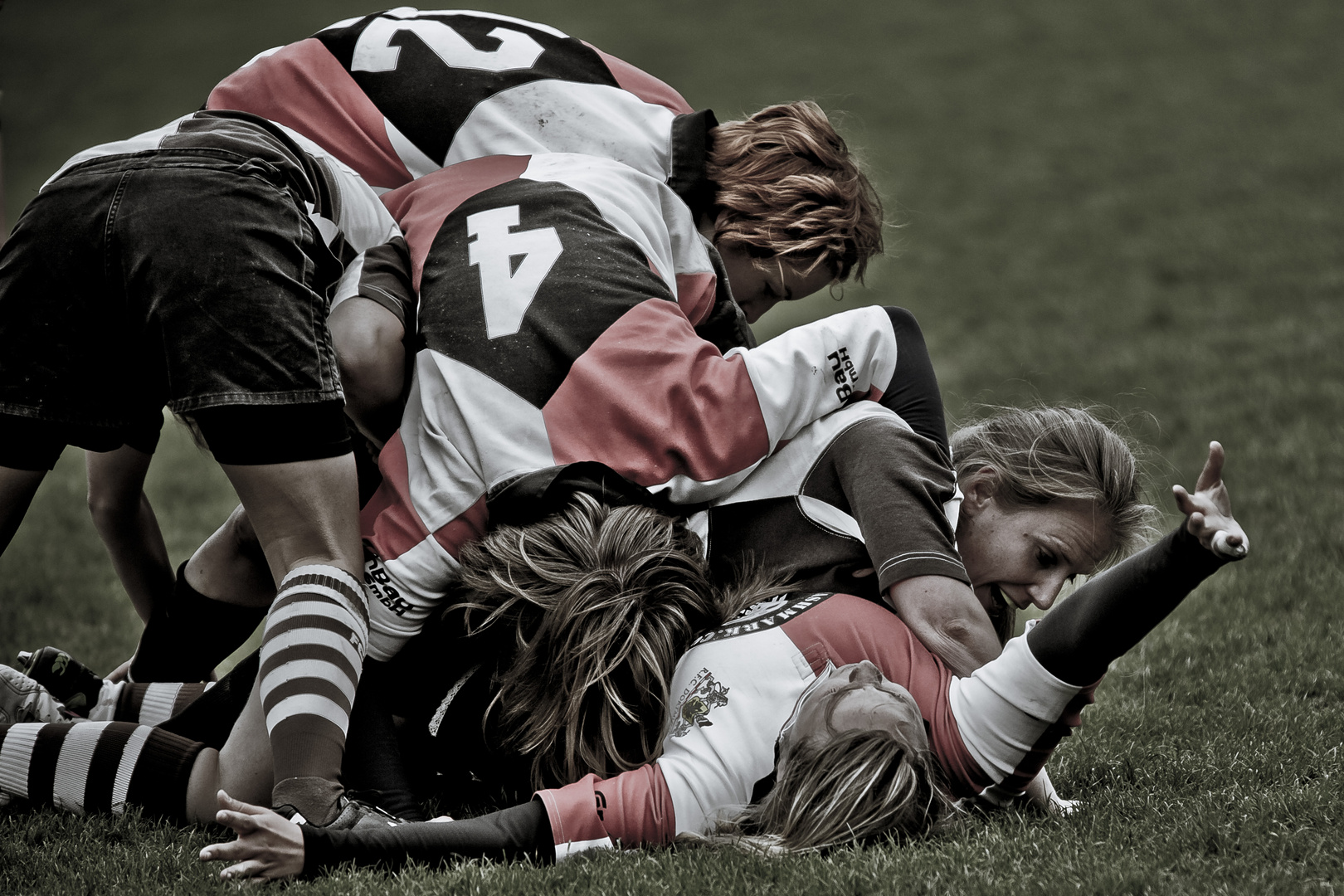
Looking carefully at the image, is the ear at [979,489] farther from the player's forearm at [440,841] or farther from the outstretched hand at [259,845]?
the outstretched hand at [259,845]

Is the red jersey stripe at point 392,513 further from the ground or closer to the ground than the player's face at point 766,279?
closer to the ground

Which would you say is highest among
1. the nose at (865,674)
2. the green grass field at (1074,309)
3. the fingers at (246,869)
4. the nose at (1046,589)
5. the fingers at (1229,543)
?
the fingers at (1229,543)

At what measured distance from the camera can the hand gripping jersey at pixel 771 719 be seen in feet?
7.72

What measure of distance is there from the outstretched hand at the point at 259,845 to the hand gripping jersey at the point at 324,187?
109cm

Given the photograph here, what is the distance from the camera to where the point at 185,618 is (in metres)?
3.29

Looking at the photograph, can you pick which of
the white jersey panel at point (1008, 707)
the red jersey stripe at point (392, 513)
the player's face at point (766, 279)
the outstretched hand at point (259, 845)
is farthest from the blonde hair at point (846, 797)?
the player's face at point (766, 279)

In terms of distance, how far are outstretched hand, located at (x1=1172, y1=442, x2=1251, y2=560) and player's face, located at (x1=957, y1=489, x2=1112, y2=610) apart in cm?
67

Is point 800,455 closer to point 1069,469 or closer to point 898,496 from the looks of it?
point 898,496

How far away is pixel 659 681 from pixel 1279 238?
9038 mm

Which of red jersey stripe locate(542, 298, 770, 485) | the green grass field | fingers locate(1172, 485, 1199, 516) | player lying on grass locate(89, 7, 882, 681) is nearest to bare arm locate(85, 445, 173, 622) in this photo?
player lying on grass locate(89, 7, 882, 681)

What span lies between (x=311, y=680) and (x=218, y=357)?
0.61 m

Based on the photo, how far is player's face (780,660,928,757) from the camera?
7.79 feet

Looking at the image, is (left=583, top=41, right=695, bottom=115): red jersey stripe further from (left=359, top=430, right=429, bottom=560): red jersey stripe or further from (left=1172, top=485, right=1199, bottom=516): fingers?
(left=1172, top=485, right=1199, bottom=516): fingers

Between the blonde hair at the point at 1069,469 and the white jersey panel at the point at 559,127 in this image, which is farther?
the white jersey panel at the point at 559,127
